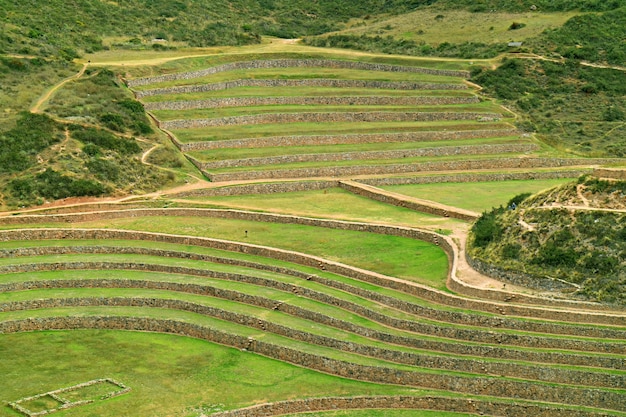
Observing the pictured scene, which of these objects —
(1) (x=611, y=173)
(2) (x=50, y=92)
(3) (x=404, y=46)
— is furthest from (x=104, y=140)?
(3) (x=404, y=46)

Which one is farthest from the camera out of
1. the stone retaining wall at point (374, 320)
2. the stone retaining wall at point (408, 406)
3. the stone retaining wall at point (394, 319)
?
the stone retaining wall at point (394, 319)

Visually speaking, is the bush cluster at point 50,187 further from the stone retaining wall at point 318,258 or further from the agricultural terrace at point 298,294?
the stone retaining wall at point 318,258

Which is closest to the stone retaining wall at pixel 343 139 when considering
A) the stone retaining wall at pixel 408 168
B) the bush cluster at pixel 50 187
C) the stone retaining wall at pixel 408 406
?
the stone retaining wall at pixel 408 168

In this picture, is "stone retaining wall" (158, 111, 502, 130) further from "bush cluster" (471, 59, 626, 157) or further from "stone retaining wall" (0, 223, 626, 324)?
"stone retaining wall" (0, 223, 626, 324)

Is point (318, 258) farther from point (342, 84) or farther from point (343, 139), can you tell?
point (342, 84)

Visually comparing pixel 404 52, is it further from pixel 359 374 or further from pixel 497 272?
pixel 359 374

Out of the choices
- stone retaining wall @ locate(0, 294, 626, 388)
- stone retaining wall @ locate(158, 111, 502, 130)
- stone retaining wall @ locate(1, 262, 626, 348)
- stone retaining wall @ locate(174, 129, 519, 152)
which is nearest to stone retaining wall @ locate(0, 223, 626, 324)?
stone retaining wall @ locate(1, 262, 626, 348)

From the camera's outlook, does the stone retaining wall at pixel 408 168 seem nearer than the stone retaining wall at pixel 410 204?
No

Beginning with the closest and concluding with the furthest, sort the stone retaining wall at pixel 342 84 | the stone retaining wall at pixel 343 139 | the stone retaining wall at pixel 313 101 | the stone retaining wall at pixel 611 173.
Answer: the stone retaining wall at pixel 611 173, the stone retaining wall at pixel 343 139, the stone retaining wall at pixel 313 101, the stone retaining wall at pixel 342 84

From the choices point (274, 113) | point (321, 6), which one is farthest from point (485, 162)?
point (321, 6)
